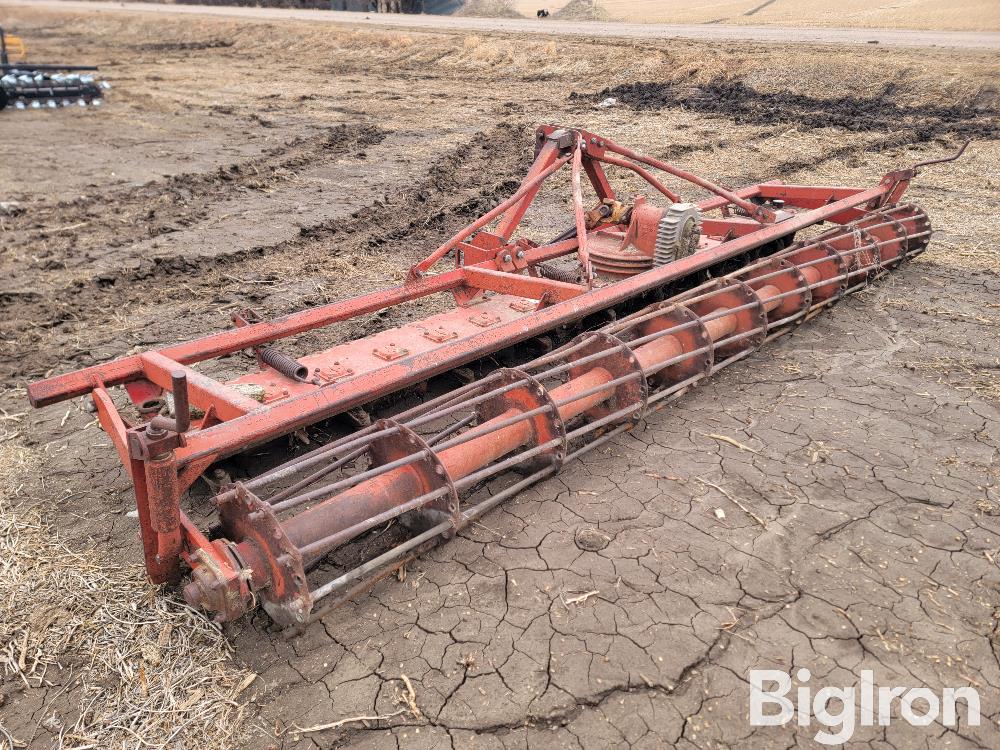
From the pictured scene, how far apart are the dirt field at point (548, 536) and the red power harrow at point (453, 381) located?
24 cm

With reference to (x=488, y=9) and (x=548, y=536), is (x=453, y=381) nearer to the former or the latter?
(x=548, y=536)

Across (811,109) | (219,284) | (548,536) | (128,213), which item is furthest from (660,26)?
(548,536)

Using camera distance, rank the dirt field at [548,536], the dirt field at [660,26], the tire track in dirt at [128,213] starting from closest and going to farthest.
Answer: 1. the dirt field at [548,536]
2. the tire track in dirt at [128,213]
3. the dirt field at [660,26]

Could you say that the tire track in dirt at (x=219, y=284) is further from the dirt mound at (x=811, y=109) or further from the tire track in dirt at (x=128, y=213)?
the dirt mound at (x=811, y=109)

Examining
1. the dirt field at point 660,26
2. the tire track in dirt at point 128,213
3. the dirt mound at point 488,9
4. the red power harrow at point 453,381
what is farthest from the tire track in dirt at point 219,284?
the dirt mound at point 488,9

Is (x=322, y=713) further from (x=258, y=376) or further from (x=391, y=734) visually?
(x=258, y=376)

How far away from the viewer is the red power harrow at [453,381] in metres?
2.68

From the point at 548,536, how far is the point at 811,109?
40.5ft

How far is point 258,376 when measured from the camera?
13.2 ft

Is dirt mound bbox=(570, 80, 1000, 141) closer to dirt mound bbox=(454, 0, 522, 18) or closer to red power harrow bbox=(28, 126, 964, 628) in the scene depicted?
red power harrow bbox=(28, 126, 964, 628)

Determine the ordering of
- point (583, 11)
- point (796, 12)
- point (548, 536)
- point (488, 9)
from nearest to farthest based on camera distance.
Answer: point (548, 536)
point (796, 12)
point (583, 11)
point (488, 9)

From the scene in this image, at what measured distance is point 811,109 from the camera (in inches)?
510

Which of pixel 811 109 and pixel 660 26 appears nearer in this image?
pixel 811 109

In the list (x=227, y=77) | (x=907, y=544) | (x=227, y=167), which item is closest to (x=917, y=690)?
(x=907, y=544)
